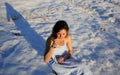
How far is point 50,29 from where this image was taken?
7.79 meters

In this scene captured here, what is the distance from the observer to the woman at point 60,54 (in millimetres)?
4402

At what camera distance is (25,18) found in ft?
28.4

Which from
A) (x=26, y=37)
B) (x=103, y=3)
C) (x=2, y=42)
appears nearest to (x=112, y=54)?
(x=26, y=37)

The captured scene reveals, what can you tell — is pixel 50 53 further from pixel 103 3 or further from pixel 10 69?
pixel 103 3

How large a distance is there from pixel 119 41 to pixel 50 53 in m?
3.48

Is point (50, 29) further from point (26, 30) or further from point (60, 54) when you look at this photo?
point (60, 54)

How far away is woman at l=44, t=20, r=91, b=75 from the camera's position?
4.40m

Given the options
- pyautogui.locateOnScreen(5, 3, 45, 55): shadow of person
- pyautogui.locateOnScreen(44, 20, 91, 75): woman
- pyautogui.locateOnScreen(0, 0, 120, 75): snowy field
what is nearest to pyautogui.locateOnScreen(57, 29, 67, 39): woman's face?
pyautogui.locateOnScreen(44, 20, 91, 75): woman

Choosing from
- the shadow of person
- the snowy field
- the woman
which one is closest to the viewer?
the woman

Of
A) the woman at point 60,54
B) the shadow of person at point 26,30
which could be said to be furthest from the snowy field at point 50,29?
the woman at point 60,54

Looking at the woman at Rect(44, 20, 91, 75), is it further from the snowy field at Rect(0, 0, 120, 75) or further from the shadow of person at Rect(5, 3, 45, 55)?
the shadow of person at Rect(5, 3, 45, 55)

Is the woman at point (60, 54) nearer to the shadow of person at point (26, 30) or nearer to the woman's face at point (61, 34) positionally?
the woman's face at point (61, 34)

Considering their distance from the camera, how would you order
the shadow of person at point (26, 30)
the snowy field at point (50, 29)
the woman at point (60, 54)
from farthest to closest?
the shadow of person at point (26, 30) → the snowy field at point (50, 29) → the woman at point (60, 54)

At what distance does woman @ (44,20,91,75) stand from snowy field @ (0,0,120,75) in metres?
0.75
